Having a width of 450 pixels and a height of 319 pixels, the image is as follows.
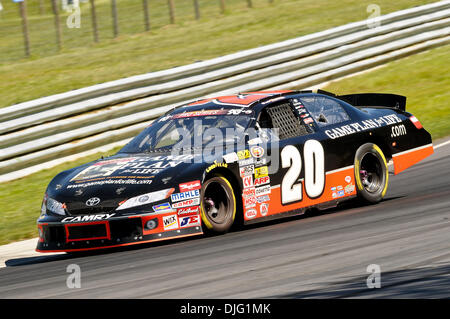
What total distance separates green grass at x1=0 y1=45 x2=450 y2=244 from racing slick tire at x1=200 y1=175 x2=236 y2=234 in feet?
6.67

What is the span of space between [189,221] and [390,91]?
30.2ft

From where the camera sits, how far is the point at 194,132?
26.8ft

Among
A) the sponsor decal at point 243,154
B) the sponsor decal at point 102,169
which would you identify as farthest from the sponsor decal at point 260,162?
the sponsor decal at point 102,169

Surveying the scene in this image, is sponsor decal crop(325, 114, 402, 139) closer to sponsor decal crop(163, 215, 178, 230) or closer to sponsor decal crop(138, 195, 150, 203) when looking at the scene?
sponsor decal crop(163, 215, 178, 230)

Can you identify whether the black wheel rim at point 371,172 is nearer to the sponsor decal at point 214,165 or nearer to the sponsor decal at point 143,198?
the sponsor decal at point 214,165

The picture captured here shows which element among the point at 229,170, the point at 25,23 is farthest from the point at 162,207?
the point at 25,23

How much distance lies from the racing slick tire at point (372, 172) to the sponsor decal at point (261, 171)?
1.45 meters

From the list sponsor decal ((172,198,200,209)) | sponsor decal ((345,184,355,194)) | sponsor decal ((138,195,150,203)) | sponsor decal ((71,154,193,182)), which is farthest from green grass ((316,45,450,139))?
sponsor decal ((138,195,150,203))

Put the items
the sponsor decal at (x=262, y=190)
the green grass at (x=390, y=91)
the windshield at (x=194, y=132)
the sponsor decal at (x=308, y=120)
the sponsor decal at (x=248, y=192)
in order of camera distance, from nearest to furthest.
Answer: the sponsor decal at (x=248, y=192), the sponsor decal at (x=262, y=190), the windshield at (x=194, y=132), the sponsor decal at (x=308, y=120), the green grass at (x=390, y=91)

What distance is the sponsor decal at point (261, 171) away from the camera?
7.82 meters

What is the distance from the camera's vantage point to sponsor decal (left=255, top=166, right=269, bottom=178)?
7820 millimetres
